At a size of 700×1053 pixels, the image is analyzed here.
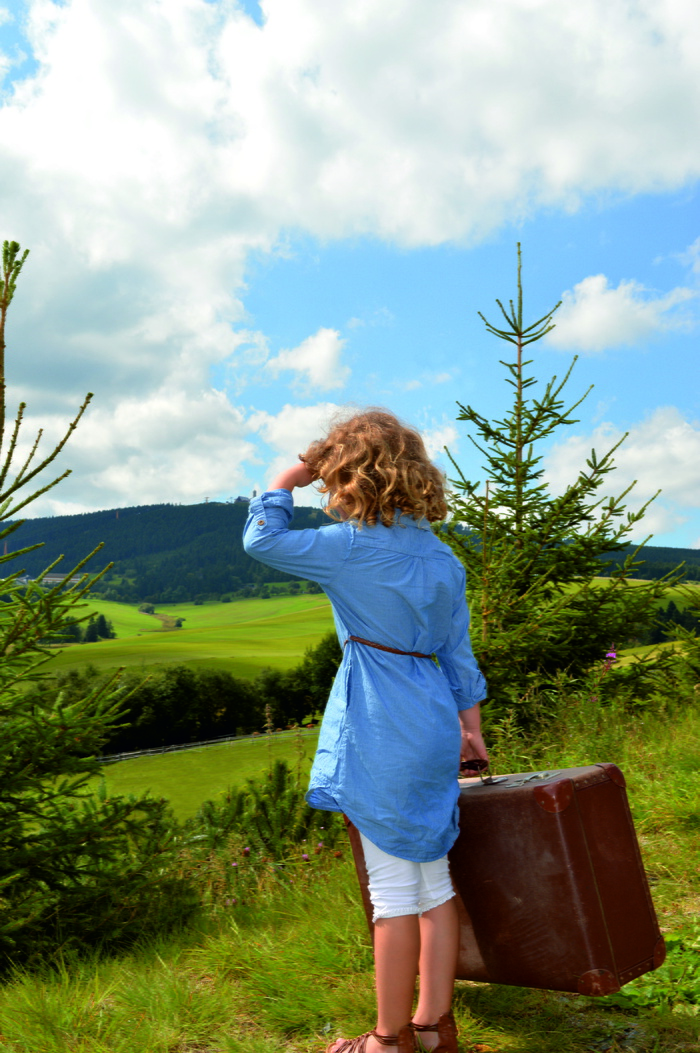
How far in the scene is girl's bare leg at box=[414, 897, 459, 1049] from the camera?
1.96m

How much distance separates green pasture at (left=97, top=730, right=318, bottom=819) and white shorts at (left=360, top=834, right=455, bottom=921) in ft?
87.8

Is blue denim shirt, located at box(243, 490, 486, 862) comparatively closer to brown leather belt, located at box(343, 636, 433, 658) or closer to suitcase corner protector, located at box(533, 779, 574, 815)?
brown leather belt, located at box(343, 636, 433, 658)

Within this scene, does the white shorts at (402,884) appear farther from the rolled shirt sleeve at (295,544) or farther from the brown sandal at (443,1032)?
the rolled shirt sleeve at (295,544)

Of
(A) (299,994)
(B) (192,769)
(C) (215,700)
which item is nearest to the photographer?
(A) (299,994)

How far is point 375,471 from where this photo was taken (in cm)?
210

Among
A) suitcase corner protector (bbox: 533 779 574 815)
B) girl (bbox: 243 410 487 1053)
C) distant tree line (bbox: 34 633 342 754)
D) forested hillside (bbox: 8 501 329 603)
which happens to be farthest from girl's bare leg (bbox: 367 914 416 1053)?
forested hillside (bbox: 8 501 329 603)

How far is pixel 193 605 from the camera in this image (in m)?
155

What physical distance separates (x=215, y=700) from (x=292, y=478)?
46.5 metres

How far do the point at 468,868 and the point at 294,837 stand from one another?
330 centimetres

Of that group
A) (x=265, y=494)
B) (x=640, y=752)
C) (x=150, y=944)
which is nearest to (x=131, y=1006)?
(x=150, y=944)

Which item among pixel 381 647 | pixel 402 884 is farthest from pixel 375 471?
pixel 402 884

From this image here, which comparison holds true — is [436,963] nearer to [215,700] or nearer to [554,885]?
[554,885]

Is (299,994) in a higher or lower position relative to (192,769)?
higher

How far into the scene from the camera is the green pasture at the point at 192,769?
30.2m
